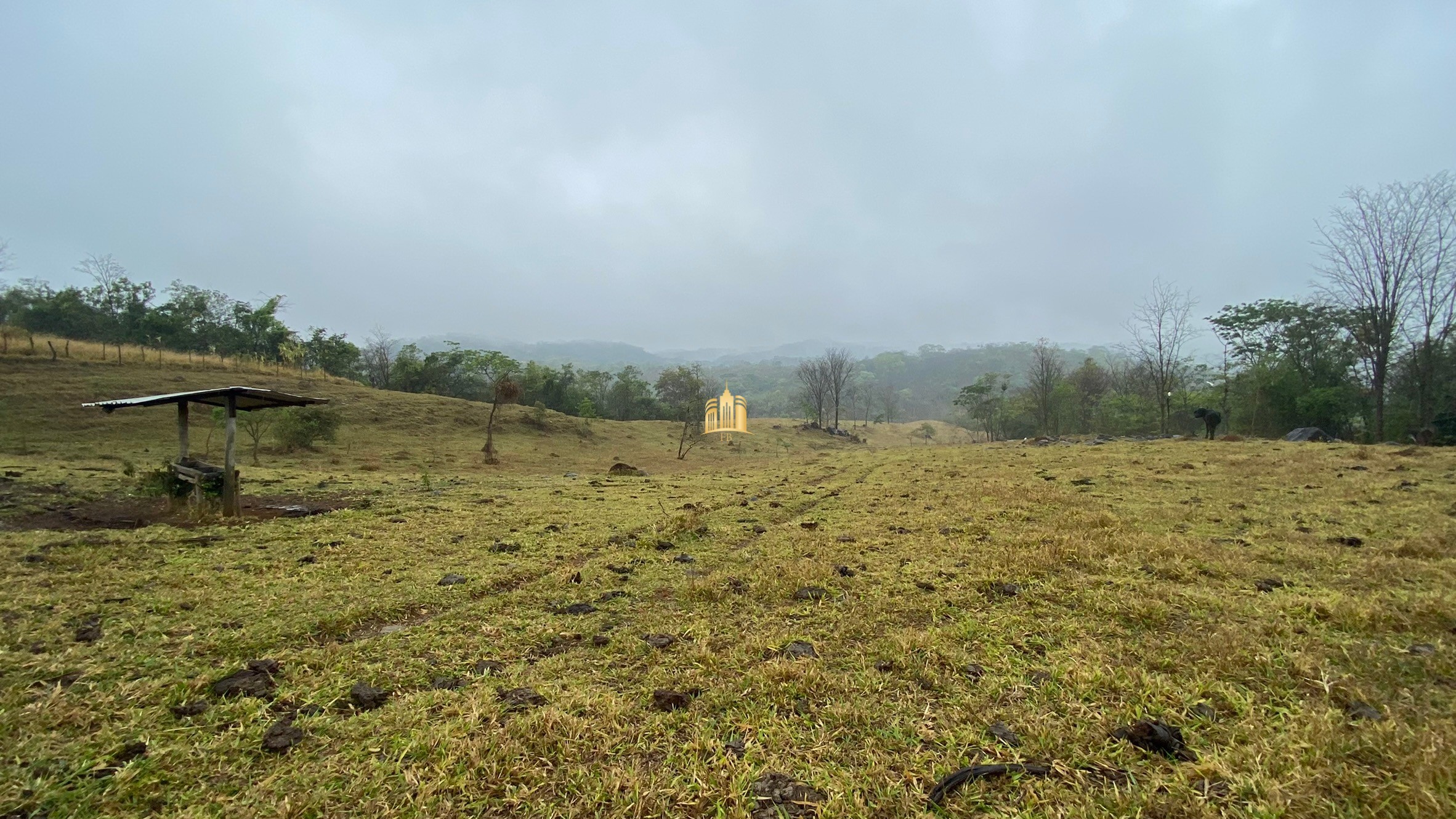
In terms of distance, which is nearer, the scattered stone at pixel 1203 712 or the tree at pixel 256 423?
the scattered stone at pixel 1203 712

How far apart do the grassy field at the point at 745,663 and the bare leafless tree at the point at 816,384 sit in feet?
185

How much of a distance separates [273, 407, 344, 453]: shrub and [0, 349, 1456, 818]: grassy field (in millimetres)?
15479

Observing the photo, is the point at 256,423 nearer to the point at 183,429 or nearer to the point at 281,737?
the point at 183,429

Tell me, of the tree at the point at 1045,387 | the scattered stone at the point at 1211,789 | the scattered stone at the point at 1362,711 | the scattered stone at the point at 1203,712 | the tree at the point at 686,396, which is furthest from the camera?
the tree at the point at 1045,387

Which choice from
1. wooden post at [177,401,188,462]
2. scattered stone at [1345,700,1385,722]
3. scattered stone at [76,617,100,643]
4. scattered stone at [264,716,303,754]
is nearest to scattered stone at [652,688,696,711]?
scattered stone at [264,716,303,754]

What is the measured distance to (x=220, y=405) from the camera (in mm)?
9703

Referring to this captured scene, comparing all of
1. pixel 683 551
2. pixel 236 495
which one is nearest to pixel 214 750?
pixel 683 551

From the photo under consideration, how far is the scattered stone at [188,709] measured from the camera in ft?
8.41

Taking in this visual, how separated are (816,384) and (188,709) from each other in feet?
219

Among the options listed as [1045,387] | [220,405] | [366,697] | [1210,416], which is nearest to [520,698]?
[366,697]

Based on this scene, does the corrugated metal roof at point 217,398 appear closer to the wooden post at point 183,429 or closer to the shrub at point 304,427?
the wooden post at point 183,429

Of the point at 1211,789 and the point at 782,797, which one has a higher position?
the point at 1211,789

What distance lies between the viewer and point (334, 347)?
49031 millimetres

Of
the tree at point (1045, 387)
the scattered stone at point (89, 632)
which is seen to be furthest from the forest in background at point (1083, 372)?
the scattered stone at point (89, 632)
